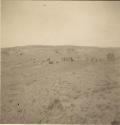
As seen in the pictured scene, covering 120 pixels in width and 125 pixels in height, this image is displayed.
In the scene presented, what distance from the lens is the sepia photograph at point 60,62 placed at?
138 centimetres

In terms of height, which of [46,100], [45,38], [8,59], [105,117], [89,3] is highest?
[89,3]

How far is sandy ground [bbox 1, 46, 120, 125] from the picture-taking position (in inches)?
54.1

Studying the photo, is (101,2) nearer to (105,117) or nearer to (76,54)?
(76,54)

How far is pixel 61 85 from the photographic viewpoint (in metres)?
1.44

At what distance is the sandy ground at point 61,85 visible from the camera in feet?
4.51

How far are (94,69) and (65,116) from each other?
391 mm

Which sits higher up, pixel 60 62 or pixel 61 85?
pixel 60 62

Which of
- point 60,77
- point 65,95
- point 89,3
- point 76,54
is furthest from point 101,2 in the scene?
point 65,95

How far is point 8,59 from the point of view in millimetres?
1497

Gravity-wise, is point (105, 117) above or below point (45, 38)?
below

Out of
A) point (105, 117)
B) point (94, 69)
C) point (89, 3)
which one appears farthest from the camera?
point (89, 3)

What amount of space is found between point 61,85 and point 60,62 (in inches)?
6.7

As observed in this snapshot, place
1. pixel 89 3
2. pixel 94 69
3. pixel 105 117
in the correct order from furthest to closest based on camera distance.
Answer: pixel 89 3 → pixel 94 69 → pixel 105 117

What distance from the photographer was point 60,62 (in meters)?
1.49
